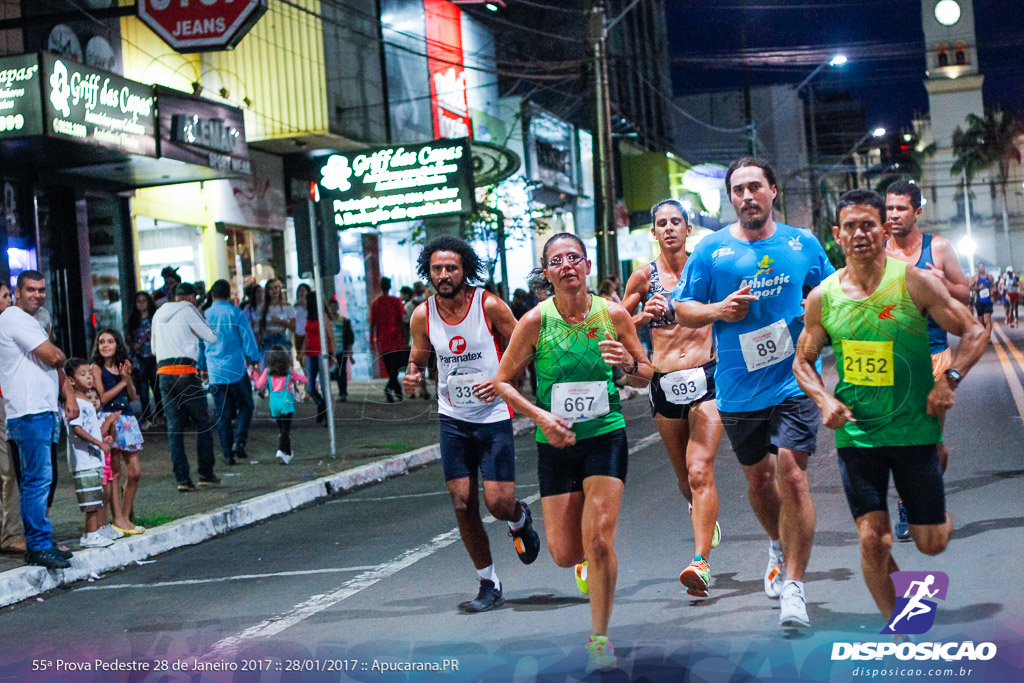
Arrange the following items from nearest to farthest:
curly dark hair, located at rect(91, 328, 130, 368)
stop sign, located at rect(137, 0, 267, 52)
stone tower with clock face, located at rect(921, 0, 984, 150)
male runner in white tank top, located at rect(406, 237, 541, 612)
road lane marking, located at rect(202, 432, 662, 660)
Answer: road lane marking, located at rect(202, 432, 662, 660), male runner in white tank top, located at rect(406, 237, 541, 612), curly dark hair, located at rect(91, 328, 130, 368), stop sign, located at rect(137, 0, 267, 52), stone tower with clock face, located at rect(921, 0, 984, 150)

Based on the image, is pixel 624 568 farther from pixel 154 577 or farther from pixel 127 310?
pixel 127 310

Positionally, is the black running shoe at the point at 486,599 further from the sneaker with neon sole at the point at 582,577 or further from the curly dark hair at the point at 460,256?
the curly dark hair at the point at 460,256

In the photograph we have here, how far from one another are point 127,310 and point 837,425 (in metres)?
15.9

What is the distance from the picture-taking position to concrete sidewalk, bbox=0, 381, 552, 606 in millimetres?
A: 8781

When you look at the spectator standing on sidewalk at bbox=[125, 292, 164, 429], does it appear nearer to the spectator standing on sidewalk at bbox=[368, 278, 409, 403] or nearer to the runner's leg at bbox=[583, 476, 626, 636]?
the spectator standing on sidewalk at bbox=[368, 278, 409, 403]

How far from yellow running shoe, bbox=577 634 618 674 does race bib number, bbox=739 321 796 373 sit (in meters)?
1.51

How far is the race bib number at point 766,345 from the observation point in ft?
18.6

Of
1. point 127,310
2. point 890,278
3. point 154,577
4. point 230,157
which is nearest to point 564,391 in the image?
point 890,278

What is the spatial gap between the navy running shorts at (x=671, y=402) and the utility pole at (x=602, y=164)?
16.1 meters

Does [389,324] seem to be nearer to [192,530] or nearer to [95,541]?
[192,530]

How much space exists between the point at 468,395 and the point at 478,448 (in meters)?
0.31

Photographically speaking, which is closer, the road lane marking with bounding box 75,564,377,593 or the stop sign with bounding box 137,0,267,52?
the road lane marking with bounding box 75,564,377,593

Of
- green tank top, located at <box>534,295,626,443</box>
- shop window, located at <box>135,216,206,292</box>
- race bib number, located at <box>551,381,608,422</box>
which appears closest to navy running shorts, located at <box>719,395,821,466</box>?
green tank top, located at <box>534,295,626,443</box>

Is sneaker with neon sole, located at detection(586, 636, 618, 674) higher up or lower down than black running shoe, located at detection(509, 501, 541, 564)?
lower down
